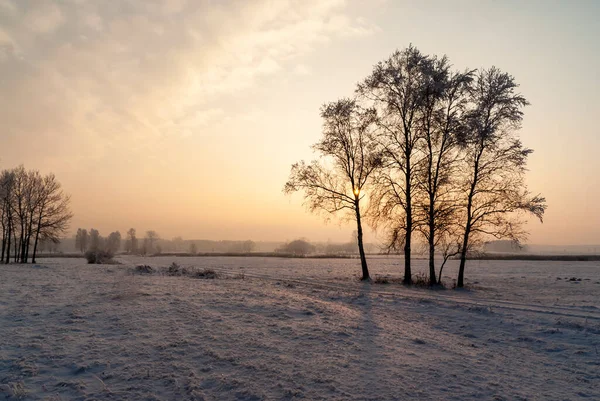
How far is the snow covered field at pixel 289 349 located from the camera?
22.8 feet

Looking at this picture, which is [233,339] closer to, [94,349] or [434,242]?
[94,349]

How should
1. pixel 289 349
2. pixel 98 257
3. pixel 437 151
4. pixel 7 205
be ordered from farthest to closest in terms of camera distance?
A: pixel 98 257
pixel 7 205
pixel 437 151
pixel 289 349

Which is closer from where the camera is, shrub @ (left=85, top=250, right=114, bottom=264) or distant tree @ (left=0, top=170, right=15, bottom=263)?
distant tree @ (left=0, top=170, right=15, bottom=263)

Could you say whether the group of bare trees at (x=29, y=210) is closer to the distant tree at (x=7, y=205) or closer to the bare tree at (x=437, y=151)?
the distant tree at (x=7, y=205)

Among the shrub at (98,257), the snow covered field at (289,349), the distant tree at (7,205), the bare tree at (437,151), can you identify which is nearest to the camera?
the snow covered field at (289,349)

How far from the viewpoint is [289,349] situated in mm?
9109

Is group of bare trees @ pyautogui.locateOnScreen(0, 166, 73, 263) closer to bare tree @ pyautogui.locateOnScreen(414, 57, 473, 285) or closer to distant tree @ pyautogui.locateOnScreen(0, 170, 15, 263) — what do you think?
distant tree @ pyautogui.locateOnScreen(0, 170, 15, 263)

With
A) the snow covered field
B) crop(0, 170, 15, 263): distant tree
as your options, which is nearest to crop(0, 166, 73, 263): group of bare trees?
crop(0, 170, 15, 263): distant tree

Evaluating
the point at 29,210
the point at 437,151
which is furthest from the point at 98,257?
the point at 437,151

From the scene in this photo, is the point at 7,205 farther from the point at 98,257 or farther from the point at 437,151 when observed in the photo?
the point at 437,151

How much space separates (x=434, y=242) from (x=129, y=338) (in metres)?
19.3

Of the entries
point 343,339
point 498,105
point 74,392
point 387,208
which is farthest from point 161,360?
point 498,105

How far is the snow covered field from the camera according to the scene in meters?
6.95

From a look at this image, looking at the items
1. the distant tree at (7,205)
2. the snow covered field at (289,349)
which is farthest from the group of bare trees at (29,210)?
the snow covered field at (289,349)
